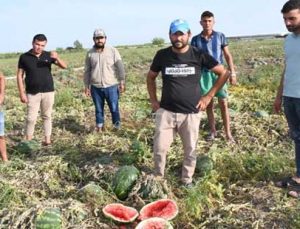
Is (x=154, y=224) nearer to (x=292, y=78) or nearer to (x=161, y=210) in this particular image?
(x=161, y=210)

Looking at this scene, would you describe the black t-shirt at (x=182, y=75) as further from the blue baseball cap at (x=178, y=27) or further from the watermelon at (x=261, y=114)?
the watermelon at (x=261, y=114)

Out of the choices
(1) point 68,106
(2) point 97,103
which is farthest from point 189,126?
(1) point 68,106

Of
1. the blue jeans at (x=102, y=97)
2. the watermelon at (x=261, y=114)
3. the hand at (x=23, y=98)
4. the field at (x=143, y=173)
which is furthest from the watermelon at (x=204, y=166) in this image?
the hand at (x=23, y=98)

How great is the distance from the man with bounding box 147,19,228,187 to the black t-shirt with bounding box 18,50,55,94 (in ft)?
7.81

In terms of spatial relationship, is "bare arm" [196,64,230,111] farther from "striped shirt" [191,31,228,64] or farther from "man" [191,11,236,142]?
"striped shirt" [191,31,228,64]

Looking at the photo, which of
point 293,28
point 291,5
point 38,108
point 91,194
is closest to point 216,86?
point 293,28

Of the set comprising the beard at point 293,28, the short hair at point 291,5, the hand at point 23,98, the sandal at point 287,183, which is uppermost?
the short hair at point 291,5

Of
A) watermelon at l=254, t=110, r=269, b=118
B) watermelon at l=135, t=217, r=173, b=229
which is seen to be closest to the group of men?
watermelon at l=135, t=217, r=173, b=229

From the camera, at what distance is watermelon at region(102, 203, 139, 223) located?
4.56 metres

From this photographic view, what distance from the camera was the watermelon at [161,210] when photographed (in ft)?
15.0

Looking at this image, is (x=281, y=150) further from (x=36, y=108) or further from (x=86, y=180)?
(x=36, y=108)

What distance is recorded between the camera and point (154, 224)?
4.39 metres

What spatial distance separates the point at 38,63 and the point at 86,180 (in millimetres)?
2321

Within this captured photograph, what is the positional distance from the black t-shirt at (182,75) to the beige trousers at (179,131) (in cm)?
8
